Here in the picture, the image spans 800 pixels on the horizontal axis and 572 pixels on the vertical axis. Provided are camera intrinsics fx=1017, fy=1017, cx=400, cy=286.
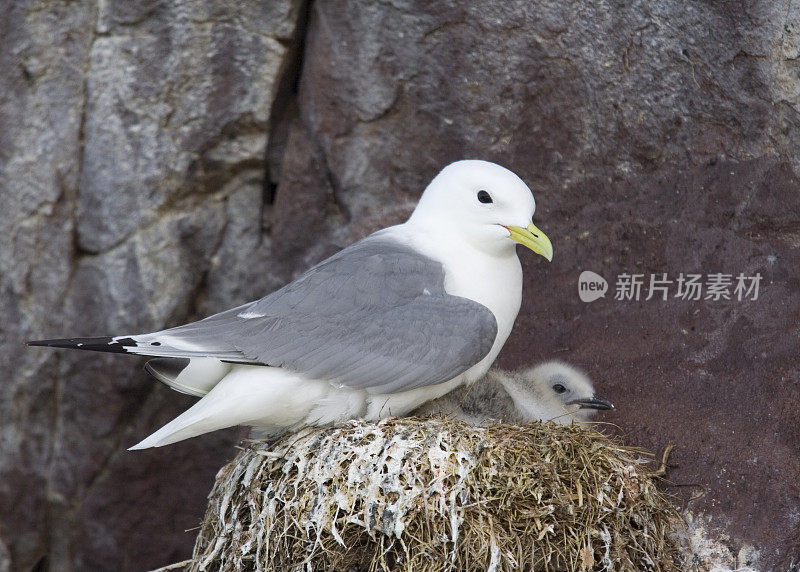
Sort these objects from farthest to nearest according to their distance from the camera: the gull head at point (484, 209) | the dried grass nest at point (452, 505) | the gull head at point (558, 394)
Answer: the gull head at point (558, 394), the gull head at point (484, 209), the dried grass nest at point (452, 505)

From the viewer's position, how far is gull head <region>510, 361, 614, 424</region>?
3.45 metres

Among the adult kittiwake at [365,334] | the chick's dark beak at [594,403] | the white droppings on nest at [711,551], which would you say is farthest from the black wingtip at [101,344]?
the white droppings on nest at [711,551]

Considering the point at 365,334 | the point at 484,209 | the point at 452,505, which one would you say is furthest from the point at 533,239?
the point at 452,505

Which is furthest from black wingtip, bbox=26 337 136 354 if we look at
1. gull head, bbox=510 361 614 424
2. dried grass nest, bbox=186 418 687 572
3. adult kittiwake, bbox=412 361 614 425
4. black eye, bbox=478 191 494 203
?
gull head, bbox=510 361 614 424

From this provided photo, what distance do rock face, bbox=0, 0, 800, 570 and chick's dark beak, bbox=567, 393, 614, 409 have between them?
0.11 m

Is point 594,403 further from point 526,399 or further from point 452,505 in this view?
point 452,505

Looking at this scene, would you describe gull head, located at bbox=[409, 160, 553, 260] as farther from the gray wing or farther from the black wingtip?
the black wingtip

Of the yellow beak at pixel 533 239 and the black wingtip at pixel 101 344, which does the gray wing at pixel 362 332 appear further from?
the yellow beak at pixel 533 239

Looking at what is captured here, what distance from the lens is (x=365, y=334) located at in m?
3.09

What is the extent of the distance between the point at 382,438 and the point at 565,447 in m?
0.54

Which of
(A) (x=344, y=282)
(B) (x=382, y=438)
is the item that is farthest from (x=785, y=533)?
(A) (x=344, y=282)

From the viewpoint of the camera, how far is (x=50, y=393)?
14.5ft

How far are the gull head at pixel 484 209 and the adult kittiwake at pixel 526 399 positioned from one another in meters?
0.49

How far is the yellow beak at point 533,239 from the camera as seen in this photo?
3121mm
